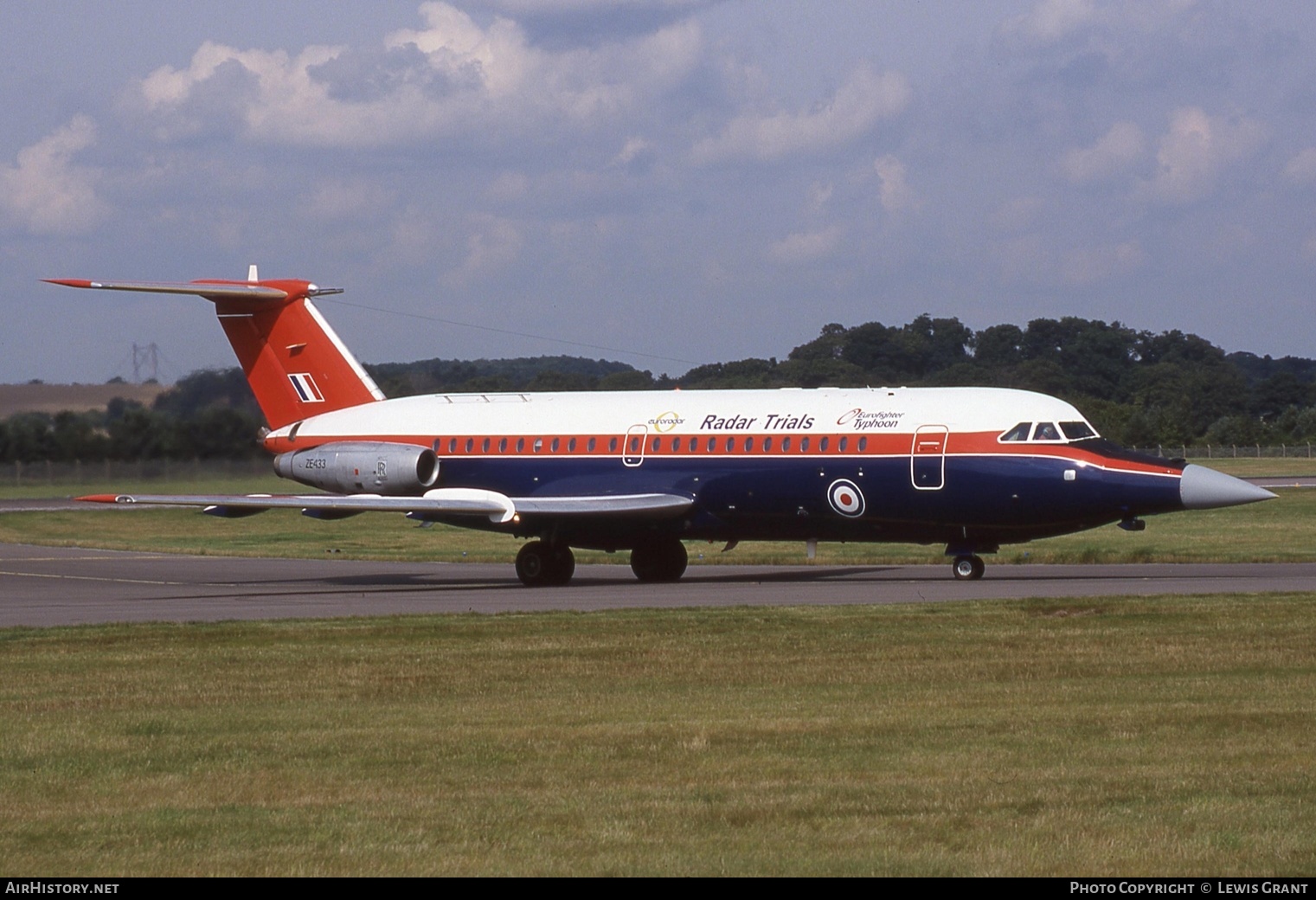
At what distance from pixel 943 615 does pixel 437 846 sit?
13.1 metres

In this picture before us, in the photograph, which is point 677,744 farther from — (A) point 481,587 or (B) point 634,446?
(A) point 481,587

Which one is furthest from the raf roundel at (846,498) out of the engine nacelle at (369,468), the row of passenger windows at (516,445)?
the engine nacelle at (369,468)

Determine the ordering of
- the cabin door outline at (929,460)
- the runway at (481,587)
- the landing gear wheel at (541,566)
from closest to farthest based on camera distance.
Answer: the runway at (481,587), the cabin door outline at (929,460), the landing gear wheel at (541,566)

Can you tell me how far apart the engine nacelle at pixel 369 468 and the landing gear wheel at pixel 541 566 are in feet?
8.51

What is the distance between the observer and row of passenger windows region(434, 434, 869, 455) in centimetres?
2938

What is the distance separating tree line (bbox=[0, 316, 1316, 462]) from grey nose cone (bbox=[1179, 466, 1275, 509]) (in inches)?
613

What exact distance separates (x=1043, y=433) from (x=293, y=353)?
610 inches

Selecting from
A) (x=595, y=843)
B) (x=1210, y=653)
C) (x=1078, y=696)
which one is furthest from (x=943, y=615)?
(x=595, y=843)

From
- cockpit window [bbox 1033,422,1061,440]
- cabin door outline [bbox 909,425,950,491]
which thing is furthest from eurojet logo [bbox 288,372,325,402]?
cockpit window [bbox 1033,422,1061,440]

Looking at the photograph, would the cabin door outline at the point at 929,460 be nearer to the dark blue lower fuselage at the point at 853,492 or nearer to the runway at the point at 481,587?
the dark blue lower fuselage at the point at 853,492

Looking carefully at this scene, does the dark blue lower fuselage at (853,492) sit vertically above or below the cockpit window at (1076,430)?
below

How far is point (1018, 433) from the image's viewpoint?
92.3 feet

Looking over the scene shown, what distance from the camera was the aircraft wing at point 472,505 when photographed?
96.5 ft

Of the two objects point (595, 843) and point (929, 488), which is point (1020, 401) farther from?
point (595, 843)
